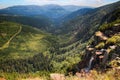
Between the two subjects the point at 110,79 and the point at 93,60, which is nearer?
the point at 110,79

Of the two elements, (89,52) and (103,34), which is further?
(103,34)

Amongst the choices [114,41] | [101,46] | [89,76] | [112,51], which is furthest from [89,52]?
[89,76]

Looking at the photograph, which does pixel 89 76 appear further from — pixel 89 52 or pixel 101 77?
pixel 89 52

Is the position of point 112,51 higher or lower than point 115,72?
lower

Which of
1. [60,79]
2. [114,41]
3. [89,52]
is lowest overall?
[89,52]

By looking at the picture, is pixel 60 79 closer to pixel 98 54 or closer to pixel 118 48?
pixel 118 48

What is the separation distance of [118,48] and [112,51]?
3040mm

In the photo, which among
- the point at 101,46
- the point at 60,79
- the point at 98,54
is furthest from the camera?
the point at 101,46

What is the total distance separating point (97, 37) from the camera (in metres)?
121

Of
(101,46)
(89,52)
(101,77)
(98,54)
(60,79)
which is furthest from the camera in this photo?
(89,52)

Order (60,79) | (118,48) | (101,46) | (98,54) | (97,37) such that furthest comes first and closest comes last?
(97,37), (101,46), (98,54), (118,48), (60,79)

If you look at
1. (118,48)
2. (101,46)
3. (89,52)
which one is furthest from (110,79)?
(89,52)

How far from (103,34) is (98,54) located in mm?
33590

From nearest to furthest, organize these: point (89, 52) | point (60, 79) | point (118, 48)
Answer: point (60, 79) → point (118, 48) → point (89, 52)
